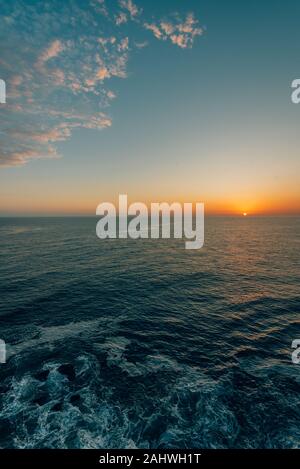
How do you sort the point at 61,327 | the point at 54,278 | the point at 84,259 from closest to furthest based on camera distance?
the point at 61,327, the point at 54,278, the point at 84,259

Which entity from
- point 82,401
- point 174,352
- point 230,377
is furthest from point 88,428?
point 230,377

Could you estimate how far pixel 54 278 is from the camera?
4741 cm

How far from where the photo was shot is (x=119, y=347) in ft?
83.5

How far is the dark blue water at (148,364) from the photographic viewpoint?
16.1m

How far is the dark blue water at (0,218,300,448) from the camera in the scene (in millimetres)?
16094

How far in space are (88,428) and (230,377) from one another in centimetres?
1289

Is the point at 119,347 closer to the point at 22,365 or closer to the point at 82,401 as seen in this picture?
the point at 82,401

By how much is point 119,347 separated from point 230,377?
1199 centimetres

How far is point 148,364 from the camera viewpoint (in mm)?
22594
